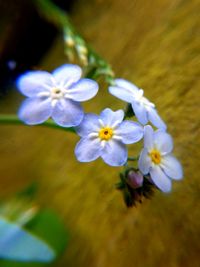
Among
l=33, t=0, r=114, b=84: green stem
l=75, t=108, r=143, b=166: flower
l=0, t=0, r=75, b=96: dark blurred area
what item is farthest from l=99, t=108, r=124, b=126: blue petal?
l=0, t=0, r=75, b=96: dark blurred area

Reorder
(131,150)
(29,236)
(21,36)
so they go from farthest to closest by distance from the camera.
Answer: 1. (21,36)
2. (29,236)
3. (131,150)

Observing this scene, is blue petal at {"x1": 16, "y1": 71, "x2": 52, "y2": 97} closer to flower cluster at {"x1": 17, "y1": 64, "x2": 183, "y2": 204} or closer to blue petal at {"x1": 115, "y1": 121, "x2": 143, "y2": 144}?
flower cluster at {"x1": 17, "y1": 64, "x2": 183, "y2": 204}

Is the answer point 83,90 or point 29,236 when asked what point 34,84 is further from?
point 29,236

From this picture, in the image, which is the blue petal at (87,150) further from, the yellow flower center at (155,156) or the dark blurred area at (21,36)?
the dark blurred area at (21,36)

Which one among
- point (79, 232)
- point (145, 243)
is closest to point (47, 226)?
point (79, 232)

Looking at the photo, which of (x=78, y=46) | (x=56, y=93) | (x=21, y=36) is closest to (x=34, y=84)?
(x=56, y=93)

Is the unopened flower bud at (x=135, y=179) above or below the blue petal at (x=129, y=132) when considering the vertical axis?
below

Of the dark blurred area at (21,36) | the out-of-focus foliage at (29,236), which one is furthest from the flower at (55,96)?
the dark blurred area at (21,36)
